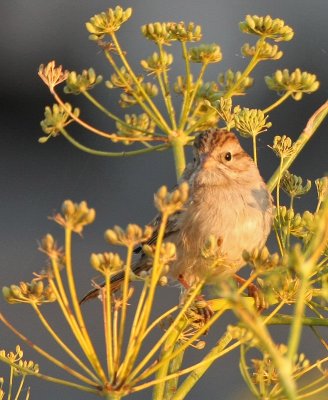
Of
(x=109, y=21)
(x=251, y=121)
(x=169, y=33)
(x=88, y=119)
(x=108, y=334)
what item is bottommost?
(x=88, y=119)

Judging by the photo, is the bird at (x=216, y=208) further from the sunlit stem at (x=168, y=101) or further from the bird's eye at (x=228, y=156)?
the sunlit stem at (x=168, y=101)

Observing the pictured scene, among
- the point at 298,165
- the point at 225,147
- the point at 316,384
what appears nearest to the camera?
the point at 316,384

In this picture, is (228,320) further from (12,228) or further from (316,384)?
(316,384)

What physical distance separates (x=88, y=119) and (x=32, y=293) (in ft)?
48.6

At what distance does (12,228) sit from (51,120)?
12858 mm

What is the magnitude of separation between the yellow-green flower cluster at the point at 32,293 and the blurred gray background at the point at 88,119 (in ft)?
33.0

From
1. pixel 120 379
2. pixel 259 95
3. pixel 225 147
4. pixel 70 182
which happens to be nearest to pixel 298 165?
pixel 259 95

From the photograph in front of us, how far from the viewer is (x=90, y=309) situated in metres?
13.4

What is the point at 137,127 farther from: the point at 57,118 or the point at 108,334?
the point at 108,334

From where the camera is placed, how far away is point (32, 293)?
3.23 m

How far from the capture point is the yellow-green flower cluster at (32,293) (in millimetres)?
3179

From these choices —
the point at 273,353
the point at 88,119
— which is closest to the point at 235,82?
the point at 273,353

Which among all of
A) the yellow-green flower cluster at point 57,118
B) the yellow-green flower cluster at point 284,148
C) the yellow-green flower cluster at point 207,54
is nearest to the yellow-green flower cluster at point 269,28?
the yellow-green flower cluster at point 207,54

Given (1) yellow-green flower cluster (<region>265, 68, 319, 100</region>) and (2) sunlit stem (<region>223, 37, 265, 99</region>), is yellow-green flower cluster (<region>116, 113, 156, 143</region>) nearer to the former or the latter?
(2) sunlit stem (<region>223, 37, 265, 99</region>)
